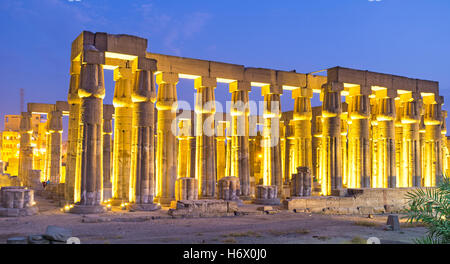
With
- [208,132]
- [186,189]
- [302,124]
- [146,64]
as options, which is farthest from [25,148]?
[302,124]

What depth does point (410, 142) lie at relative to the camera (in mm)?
29688

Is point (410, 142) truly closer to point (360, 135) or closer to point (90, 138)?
point (360, 135)

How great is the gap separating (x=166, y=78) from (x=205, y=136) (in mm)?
3716

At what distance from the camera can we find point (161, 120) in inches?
859

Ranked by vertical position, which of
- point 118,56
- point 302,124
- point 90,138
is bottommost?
point 90,138

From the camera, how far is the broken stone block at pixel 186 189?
19984 millimetres

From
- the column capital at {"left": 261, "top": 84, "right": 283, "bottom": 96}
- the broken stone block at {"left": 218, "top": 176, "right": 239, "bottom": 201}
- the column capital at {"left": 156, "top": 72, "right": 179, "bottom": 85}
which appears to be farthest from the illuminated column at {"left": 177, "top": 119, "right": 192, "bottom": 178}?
the column capital at {"left": 261, "top": 84, "right": 283, "bottom": 96}

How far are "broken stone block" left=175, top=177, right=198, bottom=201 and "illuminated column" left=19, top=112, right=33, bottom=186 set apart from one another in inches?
764

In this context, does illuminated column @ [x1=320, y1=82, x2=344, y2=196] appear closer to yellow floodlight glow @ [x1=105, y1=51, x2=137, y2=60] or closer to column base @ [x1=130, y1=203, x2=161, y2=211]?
column base @ [x1=130, y1=203, x2=161, y2=211]

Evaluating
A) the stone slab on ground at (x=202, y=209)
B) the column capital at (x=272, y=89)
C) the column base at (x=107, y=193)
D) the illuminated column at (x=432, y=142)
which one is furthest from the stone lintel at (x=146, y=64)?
the illuminated column at (x=432, y=142)
